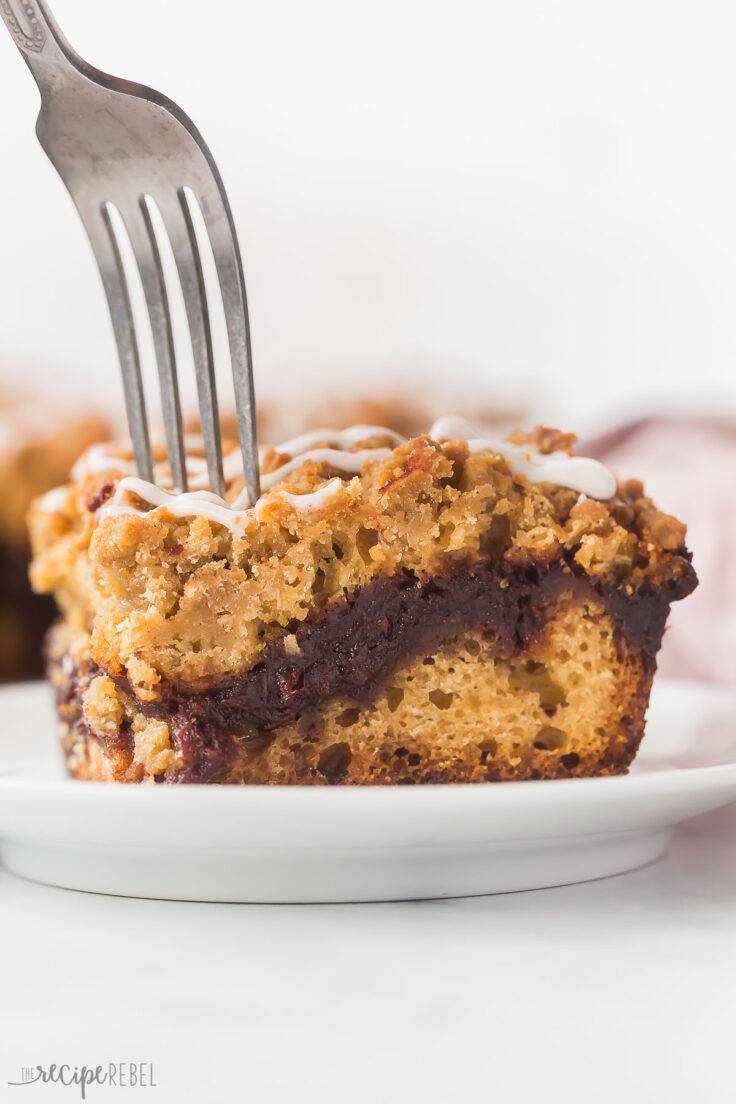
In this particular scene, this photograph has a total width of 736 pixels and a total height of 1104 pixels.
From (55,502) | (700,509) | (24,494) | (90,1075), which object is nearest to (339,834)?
(90,1075)

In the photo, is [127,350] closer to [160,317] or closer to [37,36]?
[160,317]

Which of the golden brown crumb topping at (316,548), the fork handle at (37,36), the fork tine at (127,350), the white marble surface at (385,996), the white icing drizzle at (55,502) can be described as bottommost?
the white marble surface at (385,996)

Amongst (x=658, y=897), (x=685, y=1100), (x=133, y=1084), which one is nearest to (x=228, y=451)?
(x=658, y=897)

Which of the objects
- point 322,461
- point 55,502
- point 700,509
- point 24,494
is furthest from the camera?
point 24,494

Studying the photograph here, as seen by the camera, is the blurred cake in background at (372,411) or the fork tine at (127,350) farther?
the blurred cake in background at (372,411)

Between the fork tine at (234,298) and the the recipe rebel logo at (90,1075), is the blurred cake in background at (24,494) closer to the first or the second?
the fork tine at (234,298)

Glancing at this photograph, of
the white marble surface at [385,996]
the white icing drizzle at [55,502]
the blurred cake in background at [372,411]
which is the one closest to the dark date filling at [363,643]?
the white marble surface at [385,996]

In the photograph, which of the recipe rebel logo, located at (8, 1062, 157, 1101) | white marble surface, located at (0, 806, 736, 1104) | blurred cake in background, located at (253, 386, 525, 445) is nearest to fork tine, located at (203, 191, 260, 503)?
white marble surface, located at (0, 806, 736, 1104)
